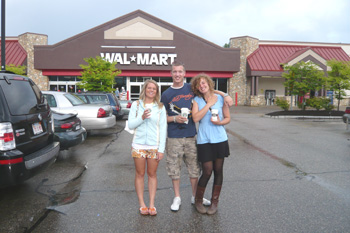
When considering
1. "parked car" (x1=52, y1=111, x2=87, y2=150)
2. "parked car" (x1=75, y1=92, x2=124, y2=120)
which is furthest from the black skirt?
"parked car" (x1=75, y1=92, x2=124, y2=120)

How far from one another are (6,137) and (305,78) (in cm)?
1941

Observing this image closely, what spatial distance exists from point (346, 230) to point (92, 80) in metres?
19.6

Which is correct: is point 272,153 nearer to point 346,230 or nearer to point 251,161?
point 251,161

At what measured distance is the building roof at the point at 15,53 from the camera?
98.1 ft

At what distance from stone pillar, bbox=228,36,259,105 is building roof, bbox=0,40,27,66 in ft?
73.6

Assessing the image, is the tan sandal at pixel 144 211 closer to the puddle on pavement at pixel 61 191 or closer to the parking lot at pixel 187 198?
the parking lot at pixel 187 198

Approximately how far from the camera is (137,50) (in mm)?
28469

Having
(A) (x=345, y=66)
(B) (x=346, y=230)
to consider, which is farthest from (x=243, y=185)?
(A) (x=345, y=66)

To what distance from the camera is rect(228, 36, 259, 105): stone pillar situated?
102ft

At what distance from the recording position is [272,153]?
7.27 m

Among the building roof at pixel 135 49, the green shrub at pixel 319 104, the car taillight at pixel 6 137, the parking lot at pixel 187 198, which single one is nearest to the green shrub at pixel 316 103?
the green shrub at pixel 319 104

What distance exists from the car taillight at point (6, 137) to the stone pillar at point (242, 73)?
28954 mm

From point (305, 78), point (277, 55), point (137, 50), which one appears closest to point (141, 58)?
point (137, 50)

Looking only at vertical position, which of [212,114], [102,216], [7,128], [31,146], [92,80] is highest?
[92,80]
